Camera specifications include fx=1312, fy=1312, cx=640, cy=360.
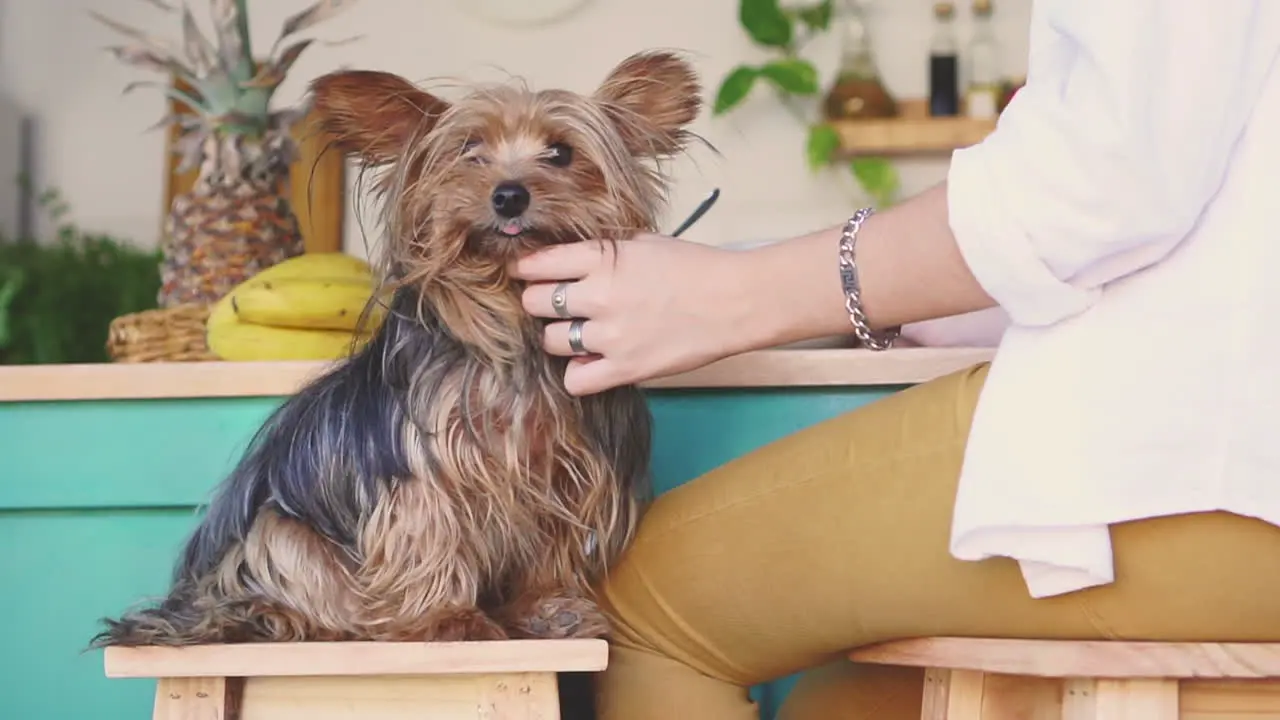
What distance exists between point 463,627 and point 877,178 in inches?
88.9

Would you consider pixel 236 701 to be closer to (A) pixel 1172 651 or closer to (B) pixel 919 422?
(B) pixel 919 422

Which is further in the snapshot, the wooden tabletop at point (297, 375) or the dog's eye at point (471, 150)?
the wooden tabletop at point (297, 375)

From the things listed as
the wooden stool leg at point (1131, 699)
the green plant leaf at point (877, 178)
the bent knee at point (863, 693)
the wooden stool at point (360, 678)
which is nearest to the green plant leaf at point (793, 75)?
the green plant leaf at point (877, 178)

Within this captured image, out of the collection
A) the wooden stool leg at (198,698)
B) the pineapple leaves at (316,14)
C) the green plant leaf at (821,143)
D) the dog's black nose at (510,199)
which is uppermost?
the green plant leaf at (821,143)

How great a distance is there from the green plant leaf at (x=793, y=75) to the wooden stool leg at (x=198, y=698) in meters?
2.36

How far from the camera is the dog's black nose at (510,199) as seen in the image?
119cm

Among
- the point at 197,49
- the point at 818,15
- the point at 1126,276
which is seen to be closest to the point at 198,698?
the point at 1126,276

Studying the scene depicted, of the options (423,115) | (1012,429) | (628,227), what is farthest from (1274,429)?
(423,115)

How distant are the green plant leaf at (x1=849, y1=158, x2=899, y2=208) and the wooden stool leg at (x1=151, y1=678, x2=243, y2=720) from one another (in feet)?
7.82

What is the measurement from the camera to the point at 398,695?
1.14 meters

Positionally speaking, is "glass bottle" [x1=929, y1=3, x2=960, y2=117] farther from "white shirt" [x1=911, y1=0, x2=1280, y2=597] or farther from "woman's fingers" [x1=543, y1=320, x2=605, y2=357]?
"white shirt" [x1=911, y1=0, x2=1280, y2=597]

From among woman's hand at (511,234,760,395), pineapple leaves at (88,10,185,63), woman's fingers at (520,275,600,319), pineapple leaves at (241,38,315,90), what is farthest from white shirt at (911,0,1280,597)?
pineapple leaves at (88,10,185,63)

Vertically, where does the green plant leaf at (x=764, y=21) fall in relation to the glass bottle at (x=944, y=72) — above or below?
above

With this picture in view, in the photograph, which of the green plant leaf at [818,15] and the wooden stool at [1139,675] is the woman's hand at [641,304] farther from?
the green plant leaf at [818,15]
